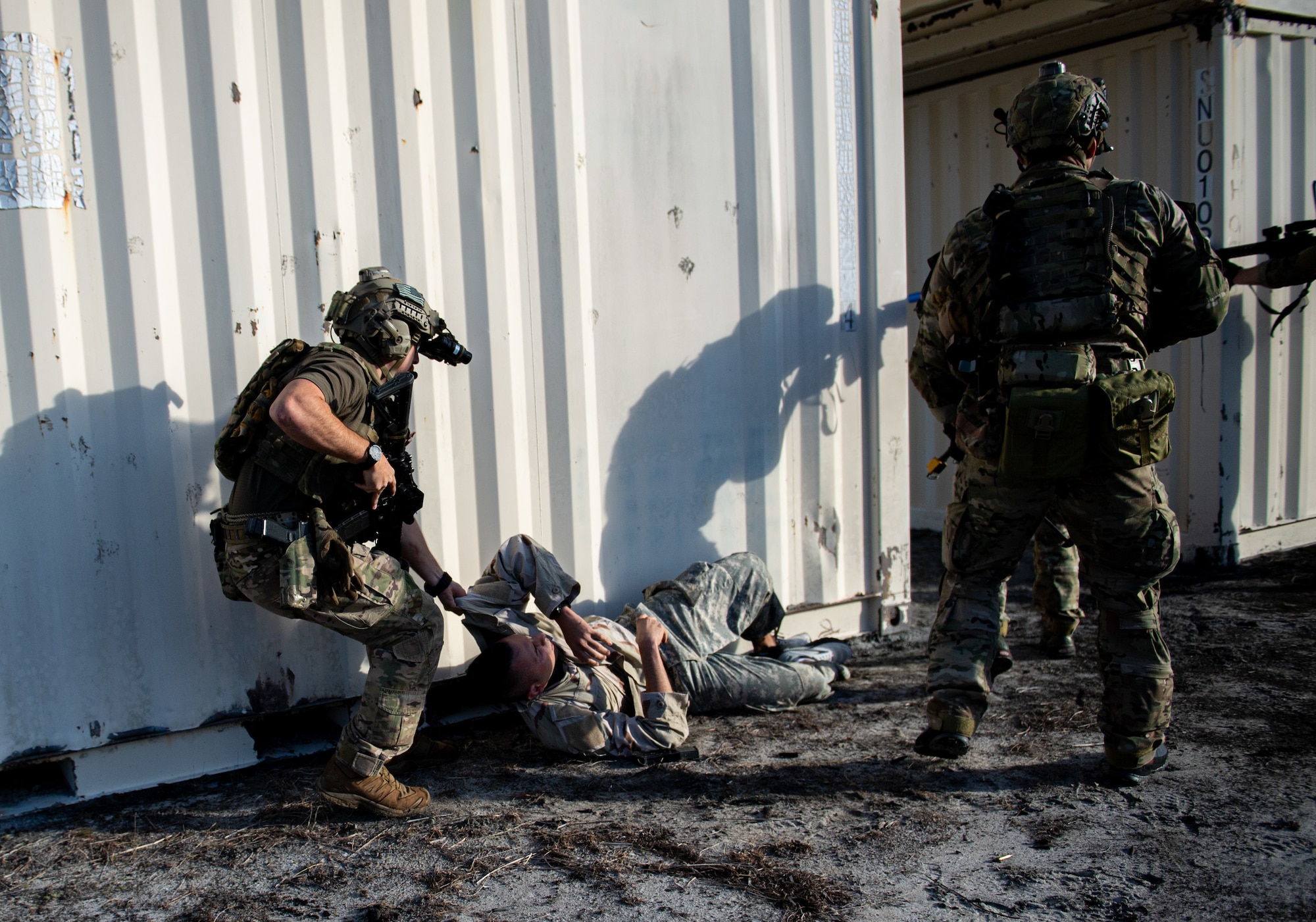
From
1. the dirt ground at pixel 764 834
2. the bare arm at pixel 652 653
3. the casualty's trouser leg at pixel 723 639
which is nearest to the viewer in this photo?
the dirt ground at pixel 764 834

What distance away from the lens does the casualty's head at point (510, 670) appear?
3020 millimetres

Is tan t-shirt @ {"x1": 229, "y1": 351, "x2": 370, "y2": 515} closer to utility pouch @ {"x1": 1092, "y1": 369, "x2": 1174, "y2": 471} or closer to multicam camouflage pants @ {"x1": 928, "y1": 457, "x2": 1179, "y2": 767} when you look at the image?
multicam camouflage pants @ {"x1": 928, "y1": 457, "x2": 1179, "y2": 767}

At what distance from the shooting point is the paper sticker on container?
2686 millimetres

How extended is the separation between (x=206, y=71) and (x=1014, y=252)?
2.55 m

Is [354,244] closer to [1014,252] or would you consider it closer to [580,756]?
[580,756]

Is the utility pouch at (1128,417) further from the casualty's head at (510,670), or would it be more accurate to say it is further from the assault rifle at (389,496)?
the assault rifle at (389,496)

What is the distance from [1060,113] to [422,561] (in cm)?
246

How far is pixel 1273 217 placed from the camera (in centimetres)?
538

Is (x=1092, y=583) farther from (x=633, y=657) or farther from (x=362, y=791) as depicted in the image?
(x=362, y=791)

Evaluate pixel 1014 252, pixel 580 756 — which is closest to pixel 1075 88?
pixel 1014 252

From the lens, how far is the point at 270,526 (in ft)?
8.61

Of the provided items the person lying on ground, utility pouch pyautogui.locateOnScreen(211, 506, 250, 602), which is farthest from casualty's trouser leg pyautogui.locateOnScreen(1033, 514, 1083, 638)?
utility pouch pyautogui.locateOnScreen(211, 506, 250, 602)

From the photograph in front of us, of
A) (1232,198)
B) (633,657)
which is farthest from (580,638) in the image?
(1232,198)

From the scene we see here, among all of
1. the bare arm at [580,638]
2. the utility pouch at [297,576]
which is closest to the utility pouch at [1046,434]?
the bare arm at [580,638]
